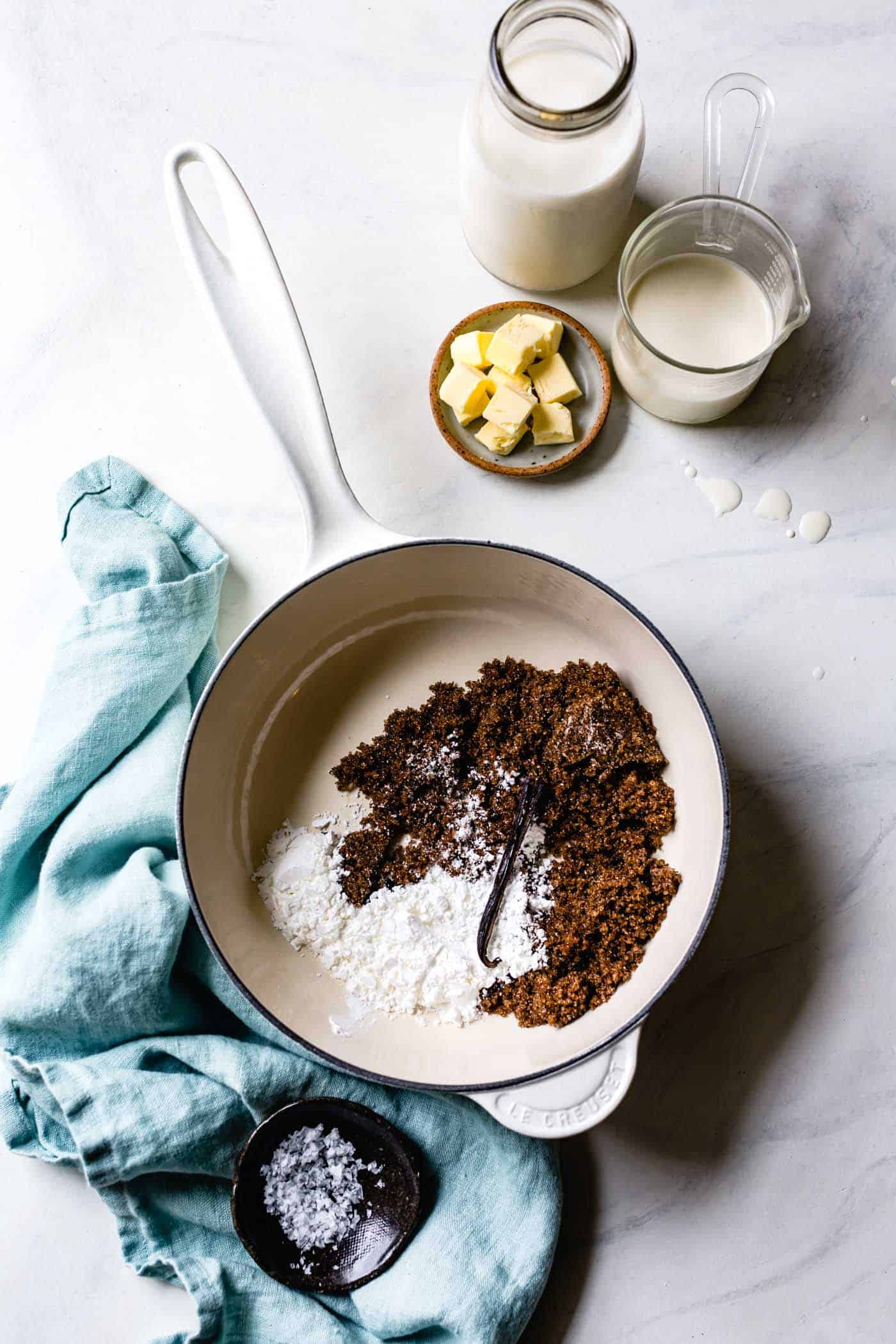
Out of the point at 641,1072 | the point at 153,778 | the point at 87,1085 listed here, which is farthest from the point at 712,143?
the point at 87,1085

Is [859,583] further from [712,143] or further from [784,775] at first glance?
[712,143]

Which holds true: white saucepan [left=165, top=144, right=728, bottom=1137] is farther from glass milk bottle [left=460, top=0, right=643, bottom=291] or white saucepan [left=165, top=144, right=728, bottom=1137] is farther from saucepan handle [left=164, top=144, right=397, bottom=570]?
glass milk bottle [left=460, top=0, right=643, bottom=291]

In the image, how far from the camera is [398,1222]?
117 cm

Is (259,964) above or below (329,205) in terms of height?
below

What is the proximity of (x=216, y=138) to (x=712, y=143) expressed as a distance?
0.60 metres

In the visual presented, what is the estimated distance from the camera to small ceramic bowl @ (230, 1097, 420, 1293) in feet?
3.76

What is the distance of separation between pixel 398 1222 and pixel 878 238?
4.19ft

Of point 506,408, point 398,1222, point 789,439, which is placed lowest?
point 398,1222

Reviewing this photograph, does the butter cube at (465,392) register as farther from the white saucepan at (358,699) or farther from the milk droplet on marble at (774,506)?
the milk droplet on marble at (774,506)

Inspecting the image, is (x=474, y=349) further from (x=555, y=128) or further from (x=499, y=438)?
(x=555, y=128)

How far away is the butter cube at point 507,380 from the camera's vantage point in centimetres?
120

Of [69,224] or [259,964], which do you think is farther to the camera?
[69,224]

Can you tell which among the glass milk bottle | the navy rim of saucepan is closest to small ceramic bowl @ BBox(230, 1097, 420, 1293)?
the navy rim of saucepan

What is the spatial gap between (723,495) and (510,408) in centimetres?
28
